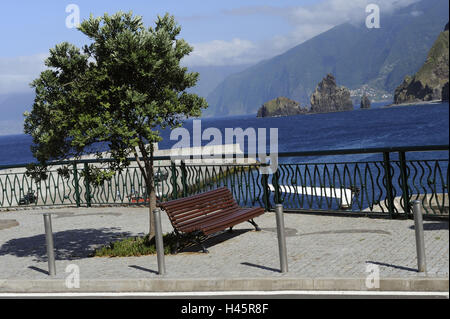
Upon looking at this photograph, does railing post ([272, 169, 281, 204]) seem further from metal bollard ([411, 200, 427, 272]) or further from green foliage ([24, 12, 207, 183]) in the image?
metal bollard ([411, 200, 427, 272])

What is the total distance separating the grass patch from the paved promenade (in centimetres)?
24

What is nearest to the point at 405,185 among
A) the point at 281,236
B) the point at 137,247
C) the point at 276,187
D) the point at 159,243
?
the point at 276,187

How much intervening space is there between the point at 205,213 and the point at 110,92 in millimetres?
2727

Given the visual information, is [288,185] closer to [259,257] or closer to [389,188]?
[389,188]

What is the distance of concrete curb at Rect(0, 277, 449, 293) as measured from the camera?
5949 mm

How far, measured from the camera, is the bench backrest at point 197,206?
28.4 feet

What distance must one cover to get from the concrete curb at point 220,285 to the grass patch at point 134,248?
1.72 metres

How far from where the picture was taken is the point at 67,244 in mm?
10180

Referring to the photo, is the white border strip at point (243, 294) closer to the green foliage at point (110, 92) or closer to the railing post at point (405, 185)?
the green foliage at point (110, 92)

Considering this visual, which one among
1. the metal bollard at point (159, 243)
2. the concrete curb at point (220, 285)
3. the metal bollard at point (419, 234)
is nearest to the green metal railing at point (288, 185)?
the metal bollard at point (419, 234)

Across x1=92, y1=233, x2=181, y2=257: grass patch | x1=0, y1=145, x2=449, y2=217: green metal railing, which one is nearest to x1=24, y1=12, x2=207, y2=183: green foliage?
x1=0, y1=145, x2=449, y2=217: green metal railing
